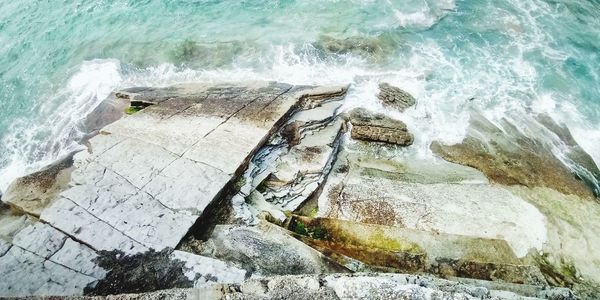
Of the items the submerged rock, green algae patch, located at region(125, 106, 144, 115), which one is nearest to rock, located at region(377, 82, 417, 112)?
the submerged rock

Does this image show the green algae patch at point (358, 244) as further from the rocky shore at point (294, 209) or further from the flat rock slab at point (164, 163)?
the flat rock slab at point (164, 163)

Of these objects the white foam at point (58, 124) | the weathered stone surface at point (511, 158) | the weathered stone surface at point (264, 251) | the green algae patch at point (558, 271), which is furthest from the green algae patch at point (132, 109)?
the green algae patch at point (558, 271)

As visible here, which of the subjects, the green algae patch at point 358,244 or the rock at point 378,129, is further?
the rock at point 378,129

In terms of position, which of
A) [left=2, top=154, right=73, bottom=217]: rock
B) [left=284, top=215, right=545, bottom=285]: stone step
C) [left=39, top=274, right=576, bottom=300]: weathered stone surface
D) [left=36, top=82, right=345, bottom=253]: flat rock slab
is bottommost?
[left=284, top=215, right=545, bottom=285]: stone step

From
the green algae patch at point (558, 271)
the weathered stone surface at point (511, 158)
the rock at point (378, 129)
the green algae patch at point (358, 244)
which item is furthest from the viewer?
the rock at point (378, 129)

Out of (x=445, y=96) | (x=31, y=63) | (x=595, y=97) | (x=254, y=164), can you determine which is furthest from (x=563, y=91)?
(x=31, y=63)

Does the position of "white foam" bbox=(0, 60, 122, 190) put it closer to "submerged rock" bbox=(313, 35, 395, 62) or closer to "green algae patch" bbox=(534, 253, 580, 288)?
"submerged rock" bbox=(313, 35, 395, 62)

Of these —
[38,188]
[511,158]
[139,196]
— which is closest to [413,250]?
[511,158]

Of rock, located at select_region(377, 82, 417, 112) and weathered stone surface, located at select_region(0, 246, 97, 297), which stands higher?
weathered stone surface, located at select_region(0, 246, 97, 297)
